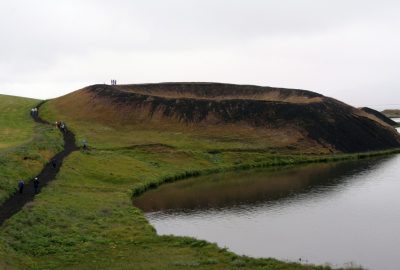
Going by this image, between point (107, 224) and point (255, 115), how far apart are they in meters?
71.9

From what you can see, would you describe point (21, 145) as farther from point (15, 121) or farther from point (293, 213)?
point (293, 213)

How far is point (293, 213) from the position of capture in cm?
5112

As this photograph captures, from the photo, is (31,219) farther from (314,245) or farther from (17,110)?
(17,110)

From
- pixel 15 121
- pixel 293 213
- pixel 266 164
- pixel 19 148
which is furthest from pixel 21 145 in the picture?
pixel 293 213

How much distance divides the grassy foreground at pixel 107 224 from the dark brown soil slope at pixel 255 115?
23009mm

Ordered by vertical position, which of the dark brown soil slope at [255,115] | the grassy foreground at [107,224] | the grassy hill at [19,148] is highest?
the dark brown soil slope at [255,115]

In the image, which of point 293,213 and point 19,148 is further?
point 19,148

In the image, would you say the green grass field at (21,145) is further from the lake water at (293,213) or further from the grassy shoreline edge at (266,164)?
the lake water at (293,213)

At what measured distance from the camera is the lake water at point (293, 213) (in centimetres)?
3853

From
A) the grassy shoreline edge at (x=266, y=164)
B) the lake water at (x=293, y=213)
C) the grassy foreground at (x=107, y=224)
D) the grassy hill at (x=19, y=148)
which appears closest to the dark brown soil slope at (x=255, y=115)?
the grassy shoreline edge at (x=266, y=164)

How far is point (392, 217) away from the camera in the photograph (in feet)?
155

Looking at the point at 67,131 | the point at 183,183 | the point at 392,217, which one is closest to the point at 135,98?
the point at 67,131

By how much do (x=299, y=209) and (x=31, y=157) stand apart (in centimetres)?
3912

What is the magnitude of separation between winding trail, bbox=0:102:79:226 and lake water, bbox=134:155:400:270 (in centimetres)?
1243
